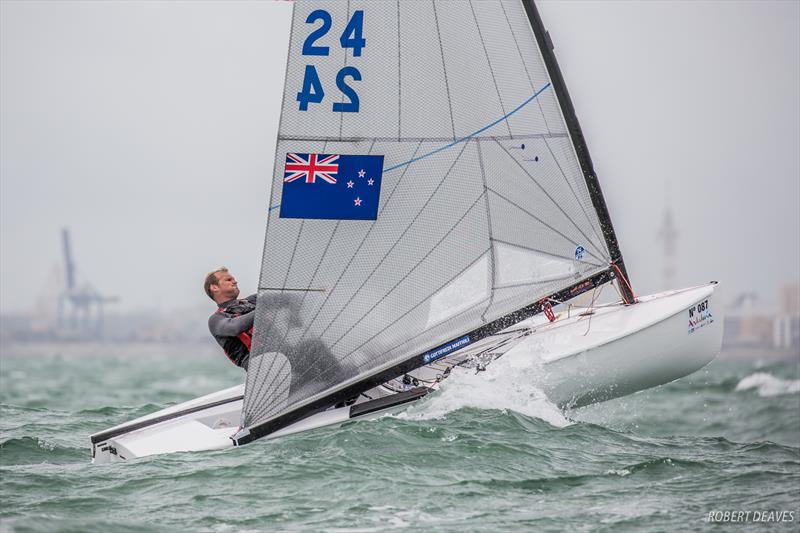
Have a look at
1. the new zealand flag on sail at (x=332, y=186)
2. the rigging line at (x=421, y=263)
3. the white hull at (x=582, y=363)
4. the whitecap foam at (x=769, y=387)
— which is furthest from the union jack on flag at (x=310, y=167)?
the whitecap foam at (x=769, y=387)

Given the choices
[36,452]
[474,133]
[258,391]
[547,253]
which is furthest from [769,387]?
[36,452]

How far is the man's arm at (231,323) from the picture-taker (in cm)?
Result: 661

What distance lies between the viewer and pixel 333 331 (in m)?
6.48

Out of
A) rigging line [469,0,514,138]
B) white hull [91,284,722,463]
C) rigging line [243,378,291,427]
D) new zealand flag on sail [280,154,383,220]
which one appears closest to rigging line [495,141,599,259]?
rigging line [469,0,514,138]

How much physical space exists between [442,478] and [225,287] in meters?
2.10

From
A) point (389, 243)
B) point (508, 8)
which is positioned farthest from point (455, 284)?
point (508, 8)

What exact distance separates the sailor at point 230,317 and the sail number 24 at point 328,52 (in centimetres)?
134

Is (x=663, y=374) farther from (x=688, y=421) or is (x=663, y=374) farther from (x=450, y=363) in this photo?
(x=688, y=421)

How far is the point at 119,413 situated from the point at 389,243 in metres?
3.43

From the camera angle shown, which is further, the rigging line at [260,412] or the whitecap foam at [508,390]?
the whitecap foam at [508,390]

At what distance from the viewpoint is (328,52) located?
626 cm

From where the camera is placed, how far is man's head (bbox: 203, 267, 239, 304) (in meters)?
6.79

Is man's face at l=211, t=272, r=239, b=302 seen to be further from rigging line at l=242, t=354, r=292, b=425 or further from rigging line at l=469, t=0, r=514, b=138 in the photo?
rigging line at l=469, t=0, r=514, b=138

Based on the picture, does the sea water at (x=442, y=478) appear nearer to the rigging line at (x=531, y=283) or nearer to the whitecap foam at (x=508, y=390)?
the whitecap foam at (x=508, y=390)
